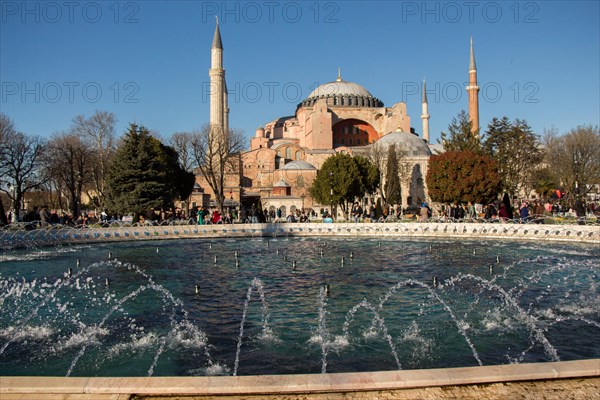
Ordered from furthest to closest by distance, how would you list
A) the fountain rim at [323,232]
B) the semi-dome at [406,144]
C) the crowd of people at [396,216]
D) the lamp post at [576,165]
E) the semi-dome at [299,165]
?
the semi-dome at [299,165] → the semi-dome at [406,144] → the lamp post at [576,165] → the crowd of people at [396,216] → the fountain rim at [323,232]

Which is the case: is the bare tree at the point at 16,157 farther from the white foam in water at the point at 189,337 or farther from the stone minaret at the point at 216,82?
the white foam in water at the point at 189,337

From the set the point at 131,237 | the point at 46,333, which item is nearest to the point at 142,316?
the point at 46,333

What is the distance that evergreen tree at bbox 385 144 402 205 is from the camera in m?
39.3

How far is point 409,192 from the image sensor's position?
46000mm

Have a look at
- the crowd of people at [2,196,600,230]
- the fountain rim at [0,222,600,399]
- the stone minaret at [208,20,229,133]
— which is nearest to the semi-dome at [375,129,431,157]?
the crowd of people at [2,196,600,230]

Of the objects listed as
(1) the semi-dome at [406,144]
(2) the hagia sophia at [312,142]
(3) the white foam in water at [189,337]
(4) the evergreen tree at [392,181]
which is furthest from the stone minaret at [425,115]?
(3) the white foam in water at [189,337]

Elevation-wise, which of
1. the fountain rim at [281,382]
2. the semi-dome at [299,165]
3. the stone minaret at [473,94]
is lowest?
the fountain rim at [281,382]

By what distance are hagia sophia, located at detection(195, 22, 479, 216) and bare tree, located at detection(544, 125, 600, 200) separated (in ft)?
22.8

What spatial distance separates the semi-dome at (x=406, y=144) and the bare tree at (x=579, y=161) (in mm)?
15262

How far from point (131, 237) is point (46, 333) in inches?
602

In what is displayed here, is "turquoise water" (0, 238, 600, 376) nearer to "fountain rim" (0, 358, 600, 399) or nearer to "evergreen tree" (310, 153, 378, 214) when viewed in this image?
"fountain rim" (0, 358, 600, 399)

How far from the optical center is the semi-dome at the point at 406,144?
4712cm

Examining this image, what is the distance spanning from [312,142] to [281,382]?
51.1m

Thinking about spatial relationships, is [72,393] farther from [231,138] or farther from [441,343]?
[231,138]
